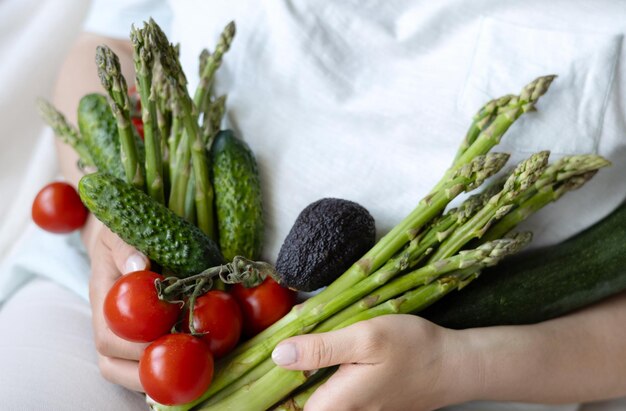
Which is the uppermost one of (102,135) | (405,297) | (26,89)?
(26,89)

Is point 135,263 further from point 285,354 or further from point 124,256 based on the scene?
point 285,354

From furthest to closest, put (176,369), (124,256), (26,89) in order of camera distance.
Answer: (26,89)
(124,256)
(176,369)

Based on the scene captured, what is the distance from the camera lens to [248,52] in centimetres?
88

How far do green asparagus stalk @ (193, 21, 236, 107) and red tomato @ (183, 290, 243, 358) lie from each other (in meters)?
0.26

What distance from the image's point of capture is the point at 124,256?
76 centimetres

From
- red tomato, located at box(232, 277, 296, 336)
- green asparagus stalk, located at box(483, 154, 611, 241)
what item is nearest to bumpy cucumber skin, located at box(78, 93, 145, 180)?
red tomato, located at box(232, 277, 296, 336)

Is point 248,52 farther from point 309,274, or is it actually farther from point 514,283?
point 514,283

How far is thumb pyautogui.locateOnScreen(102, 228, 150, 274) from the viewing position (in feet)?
2.43

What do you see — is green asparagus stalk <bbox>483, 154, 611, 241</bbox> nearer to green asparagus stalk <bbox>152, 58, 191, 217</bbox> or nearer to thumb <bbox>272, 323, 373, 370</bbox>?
thumb <bbox>272, 323, 373, 370</bbox>

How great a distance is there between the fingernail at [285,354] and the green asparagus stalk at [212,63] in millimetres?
329

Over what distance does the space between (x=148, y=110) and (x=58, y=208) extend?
0.26 metres

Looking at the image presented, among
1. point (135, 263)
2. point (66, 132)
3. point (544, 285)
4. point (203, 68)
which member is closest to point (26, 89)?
point (66, 132)

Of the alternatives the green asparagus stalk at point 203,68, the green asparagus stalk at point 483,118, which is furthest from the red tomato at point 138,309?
the green asparagus stalk at point 483,118

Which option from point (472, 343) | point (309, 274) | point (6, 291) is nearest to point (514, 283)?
point (472, 343)
